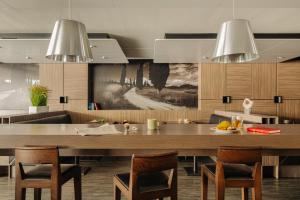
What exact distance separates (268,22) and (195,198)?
3077mm

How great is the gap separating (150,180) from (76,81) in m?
5.65

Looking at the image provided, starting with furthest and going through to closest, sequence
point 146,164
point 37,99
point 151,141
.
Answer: point 37,99 < point 151,141 < point 146,164

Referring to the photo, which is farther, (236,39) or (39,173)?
(236,39)

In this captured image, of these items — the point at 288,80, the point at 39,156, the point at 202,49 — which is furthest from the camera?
the point at 288,80

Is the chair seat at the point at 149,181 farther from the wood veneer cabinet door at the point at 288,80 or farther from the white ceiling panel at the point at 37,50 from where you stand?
the wood veneer cabinet door at the point at 288,80

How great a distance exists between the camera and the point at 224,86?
7.14m

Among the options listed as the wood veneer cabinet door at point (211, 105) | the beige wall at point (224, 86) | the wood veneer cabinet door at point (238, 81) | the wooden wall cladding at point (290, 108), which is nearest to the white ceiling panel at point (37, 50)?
the beige wall at point (224, 86)

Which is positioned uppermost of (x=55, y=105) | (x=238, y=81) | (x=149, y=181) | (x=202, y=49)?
(x=202, y=49)

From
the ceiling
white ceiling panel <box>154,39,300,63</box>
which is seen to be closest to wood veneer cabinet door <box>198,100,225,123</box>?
white ceiling panel <box>154,39,300,63</box>

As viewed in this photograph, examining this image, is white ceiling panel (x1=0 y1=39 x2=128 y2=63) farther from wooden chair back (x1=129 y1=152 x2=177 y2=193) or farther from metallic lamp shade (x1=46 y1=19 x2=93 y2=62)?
wooden chair back (x1=129 y1=152 x2=177 y2=193)

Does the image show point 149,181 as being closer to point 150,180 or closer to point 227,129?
point 150,180

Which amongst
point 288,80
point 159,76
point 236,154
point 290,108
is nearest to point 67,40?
point 236,154

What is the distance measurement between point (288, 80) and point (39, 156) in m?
6.80

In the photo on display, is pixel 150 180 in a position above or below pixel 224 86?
below
